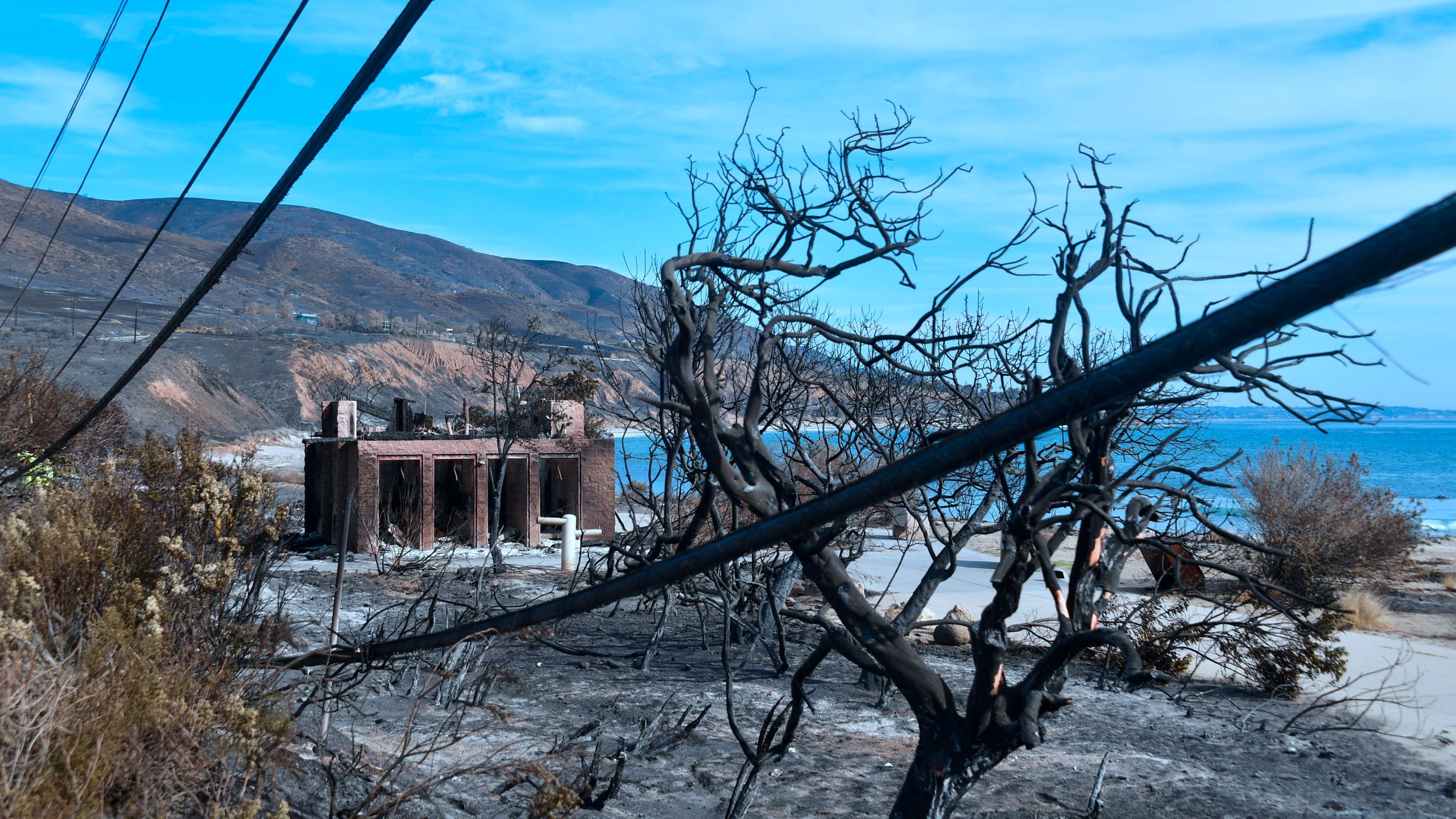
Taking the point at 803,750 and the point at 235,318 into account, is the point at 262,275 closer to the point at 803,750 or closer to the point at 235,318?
the point at 235,318

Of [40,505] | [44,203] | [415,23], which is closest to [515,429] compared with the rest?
[40,505]

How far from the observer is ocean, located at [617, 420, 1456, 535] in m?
60.9

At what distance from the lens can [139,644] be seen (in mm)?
4758

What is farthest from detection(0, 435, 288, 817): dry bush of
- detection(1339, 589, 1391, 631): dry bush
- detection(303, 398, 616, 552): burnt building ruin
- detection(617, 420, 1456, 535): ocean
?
detection(617, 420, 1456, 535): ocean

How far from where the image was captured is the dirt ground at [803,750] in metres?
7.05

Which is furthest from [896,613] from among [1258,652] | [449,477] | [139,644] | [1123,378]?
[449,477]

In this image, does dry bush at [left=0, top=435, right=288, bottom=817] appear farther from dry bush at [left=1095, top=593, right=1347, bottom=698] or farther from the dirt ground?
dry bush at [left=1095, top=593, right=1347, bottom=698]

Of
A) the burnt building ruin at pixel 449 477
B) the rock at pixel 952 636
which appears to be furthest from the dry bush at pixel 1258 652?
the burnt building ruin at pixel 449 477

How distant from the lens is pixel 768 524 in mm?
2498

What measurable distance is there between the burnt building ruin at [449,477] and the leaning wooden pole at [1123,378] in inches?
781

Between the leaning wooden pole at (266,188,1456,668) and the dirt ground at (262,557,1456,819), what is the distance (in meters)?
2.78

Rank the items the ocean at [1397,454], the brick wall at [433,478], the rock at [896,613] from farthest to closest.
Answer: the ocean at [1397,454] → the brick wall at [433,478] → the rock at [896,613]

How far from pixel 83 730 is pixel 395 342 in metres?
91.9

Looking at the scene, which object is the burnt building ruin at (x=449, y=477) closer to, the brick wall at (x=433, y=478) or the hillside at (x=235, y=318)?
the brick wall at (x=433, y=478)
